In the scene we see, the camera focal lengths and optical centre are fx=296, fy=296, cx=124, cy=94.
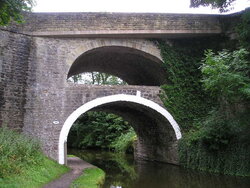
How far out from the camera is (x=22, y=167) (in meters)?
6.90

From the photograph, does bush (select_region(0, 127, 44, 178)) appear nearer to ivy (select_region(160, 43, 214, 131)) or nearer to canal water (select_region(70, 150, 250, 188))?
canal water (select_region(70, 150, 250, 188))

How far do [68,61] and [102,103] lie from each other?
2.03 meters

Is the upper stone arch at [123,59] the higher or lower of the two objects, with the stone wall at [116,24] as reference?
lower

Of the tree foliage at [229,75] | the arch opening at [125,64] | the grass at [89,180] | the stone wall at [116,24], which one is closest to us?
the grass at [89,180]

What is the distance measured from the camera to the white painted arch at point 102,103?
34.2ft

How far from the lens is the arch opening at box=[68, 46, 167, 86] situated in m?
12.3

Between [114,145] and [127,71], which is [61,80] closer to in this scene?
[127,71]

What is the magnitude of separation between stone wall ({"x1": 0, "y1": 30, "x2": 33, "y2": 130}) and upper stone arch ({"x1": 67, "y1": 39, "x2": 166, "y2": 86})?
168 cm

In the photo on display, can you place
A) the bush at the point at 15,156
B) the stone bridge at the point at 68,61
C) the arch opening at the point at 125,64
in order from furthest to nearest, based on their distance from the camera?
the arch opening at the point at 125,64 → the stone bridge at the point at 68,61 → the bush at the point at 15,156

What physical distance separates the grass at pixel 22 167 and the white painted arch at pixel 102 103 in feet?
5.29

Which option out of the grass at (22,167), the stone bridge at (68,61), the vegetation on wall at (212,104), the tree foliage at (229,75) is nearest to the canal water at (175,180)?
the vegetation on wall at (212,104)

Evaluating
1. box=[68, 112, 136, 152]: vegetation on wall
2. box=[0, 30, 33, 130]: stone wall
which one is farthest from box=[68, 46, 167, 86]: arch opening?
box=[68, 112, 136, 152]: vegetation on wall

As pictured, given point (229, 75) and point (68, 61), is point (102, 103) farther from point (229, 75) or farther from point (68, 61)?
point (229, 75)

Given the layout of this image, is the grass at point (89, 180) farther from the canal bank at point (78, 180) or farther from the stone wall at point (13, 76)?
the stone wall at point (13, 76)
